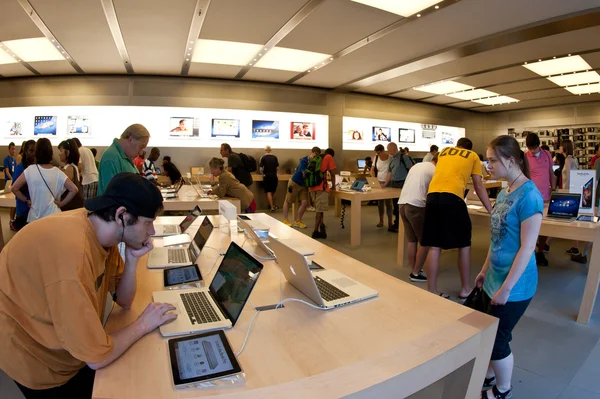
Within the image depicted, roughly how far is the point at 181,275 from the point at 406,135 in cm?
1088

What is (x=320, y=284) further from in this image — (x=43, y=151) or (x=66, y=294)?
(x=43, y=151)

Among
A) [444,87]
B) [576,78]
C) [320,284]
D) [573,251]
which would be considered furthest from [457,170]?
[576,78]

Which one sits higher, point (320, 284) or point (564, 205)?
point (564, 205)

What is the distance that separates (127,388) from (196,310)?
47cm

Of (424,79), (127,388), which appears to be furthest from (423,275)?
(424,79)

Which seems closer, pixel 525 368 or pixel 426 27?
pixel 525 368

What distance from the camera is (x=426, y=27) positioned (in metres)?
5.09

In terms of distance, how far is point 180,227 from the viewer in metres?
2.94

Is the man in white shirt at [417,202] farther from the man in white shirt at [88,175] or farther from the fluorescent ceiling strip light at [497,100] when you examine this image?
the fluorescent ceiling strip light at [497,100]

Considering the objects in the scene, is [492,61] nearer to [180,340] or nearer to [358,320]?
[358,320]

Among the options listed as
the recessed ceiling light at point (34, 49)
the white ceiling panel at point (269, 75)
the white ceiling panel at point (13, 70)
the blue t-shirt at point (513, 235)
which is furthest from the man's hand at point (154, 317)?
the white ceiling panel at point (13, 70)

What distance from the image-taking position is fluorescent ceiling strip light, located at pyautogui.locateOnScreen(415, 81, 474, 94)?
29.0 feet

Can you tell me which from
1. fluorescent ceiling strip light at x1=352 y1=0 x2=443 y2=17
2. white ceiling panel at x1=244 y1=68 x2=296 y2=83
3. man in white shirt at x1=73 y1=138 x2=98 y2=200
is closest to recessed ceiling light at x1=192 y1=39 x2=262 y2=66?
white ceiling panel at x1=244 y1=68 x2=296 y2=83

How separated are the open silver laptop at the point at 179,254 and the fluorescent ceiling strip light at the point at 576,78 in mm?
9146
